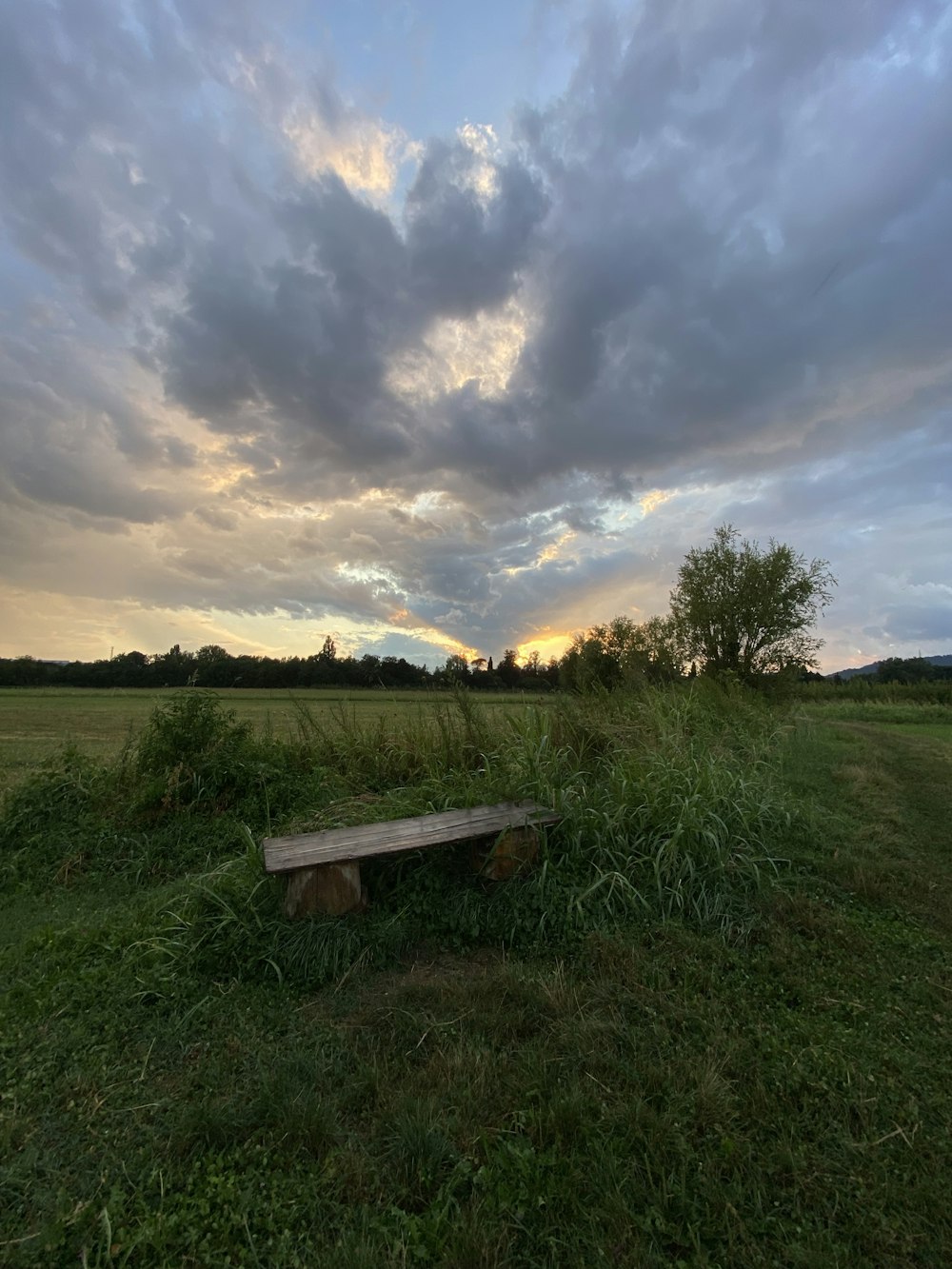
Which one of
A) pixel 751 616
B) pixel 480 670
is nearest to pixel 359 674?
pixel 480 670

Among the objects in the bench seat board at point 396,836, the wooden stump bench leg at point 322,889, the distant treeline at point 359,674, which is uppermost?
the distant treeline at point 359,674

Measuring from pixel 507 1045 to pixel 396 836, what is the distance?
137 cm

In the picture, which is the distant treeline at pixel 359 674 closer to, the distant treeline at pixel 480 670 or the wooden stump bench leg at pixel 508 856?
the distant treeline at pixel 480 670

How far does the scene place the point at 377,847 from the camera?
11.0 feet

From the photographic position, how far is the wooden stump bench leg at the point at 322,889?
10.6 ft

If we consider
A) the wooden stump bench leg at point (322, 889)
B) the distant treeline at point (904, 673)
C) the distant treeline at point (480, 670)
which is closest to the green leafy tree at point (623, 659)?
the distant treeline at point (480, 670)

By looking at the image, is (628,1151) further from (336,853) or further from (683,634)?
(683,634)

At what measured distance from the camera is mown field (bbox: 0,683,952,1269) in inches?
66.0

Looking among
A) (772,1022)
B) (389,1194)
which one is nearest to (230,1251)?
(389,1194)

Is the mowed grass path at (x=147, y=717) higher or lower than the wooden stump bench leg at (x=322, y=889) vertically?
higher

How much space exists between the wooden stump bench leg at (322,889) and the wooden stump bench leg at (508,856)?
80 cm

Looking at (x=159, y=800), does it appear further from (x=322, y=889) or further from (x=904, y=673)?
(x=904, y=673)

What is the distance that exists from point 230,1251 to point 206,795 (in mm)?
4528

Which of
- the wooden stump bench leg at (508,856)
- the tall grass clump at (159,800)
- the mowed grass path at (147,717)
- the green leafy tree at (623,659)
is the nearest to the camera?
the wooden stump bench leg at (508,856)
